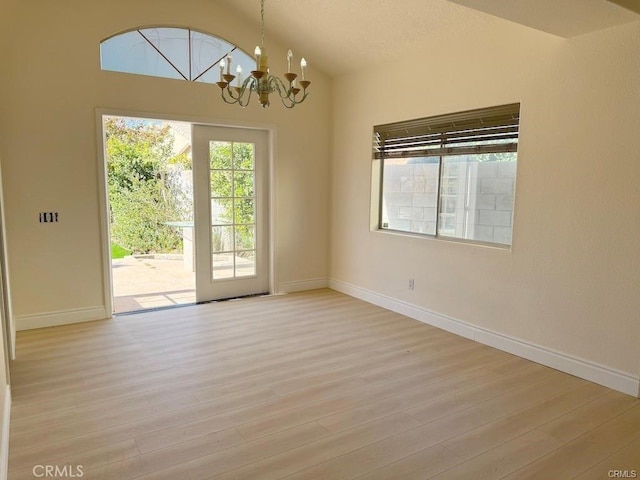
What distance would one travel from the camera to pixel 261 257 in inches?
220

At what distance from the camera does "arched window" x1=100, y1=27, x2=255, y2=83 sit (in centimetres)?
439

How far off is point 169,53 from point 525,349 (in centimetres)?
457

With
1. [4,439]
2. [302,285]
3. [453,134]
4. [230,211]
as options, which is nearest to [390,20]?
[453,134]

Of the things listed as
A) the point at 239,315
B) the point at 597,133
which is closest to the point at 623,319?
the point at 597,133

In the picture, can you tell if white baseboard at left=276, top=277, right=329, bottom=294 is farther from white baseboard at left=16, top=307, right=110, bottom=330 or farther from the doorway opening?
the doorway opening

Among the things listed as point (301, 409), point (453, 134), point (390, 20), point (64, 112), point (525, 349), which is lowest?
point (301, 409)

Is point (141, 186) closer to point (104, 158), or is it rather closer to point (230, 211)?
point (230, 211)

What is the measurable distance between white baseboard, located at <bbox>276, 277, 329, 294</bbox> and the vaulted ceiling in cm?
275

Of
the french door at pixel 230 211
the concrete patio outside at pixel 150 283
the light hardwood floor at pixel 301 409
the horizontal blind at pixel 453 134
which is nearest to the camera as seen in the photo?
Answer: the light hardwood floor at pixel 301 409

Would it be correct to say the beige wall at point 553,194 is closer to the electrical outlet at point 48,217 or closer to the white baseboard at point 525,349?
the white baseboard at point 525,349

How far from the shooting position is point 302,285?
5.83 m

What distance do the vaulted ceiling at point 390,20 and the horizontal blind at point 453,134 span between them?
0.72 m

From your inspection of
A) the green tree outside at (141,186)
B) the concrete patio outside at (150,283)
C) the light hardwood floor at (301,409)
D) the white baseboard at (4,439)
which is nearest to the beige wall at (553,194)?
the light hardwood floor at (301,409)

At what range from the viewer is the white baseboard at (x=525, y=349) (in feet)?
9.95
